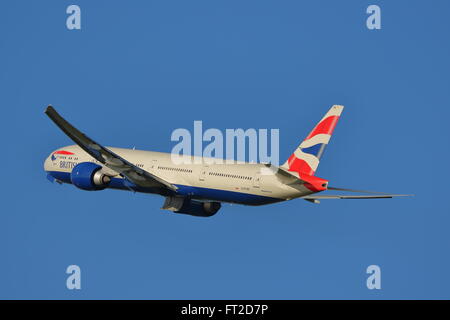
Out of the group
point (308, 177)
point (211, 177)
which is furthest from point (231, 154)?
point (308, 177)

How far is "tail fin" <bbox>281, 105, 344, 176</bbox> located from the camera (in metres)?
73.4

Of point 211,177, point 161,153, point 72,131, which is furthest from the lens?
point 161,153

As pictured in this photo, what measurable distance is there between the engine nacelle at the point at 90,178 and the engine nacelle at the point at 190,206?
5008mm

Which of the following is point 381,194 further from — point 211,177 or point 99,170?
point 99,170

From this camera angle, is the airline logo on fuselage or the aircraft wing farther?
the airline logo on fuselage

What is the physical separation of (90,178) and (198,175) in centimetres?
829

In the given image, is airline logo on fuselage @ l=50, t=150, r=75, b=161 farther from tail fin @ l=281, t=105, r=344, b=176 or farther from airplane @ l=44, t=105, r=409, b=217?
tail fin @ l=281, t=105, r=344, b=176

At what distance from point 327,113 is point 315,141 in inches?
89.3

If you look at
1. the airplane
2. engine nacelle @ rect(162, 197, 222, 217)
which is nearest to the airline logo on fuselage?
the airplane

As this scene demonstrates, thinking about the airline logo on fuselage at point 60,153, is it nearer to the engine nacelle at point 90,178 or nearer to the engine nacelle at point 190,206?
the engine nacelle at point 90,178

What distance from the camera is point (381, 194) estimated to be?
75438 mm

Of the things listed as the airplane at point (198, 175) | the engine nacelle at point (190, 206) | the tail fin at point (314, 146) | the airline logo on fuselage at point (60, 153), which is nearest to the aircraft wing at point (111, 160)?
the airplane at point (198, 175)

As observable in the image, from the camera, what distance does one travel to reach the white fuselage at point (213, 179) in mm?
74000

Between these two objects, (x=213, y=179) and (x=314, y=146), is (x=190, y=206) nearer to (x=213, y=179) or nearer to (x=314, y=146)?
(x=213, y=179)
